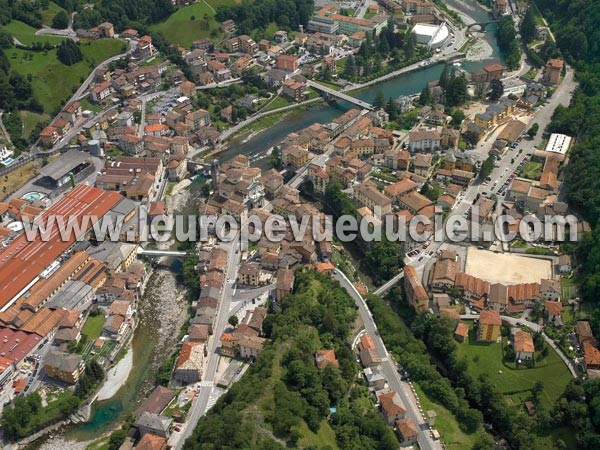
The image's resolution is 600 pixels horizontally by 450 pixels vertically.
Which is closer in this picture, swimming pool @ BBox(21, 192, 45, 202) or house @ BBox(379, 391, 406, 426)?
house @ BBox(379, 391, 406, 426)

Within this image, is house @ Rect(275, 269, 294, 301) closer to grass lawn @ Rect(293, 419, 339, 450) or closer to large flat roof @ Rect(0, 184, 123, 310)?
grass lawn @ Rect(293, 419, 339, 450)

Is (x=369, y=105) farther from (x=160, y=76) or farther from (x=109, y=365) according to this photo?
(x=109, y=365)

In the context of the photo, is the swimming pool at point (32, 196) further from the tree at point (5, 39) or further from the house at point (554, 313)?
the house at point (554, 313)

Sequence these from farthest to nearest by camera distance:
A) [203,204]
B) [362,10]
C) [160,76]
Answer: [362,10]
[160,76]
[203,204]

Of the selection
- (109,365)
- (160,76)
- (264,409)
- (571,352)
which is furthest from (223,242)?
(160,76)

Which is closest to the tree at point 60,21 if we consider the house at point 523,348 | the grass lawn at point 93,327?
the grass lawn at point 93,327

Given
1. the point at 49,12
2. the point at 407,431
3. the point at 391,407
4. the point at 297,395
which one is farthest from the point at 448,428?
the point at 49,12

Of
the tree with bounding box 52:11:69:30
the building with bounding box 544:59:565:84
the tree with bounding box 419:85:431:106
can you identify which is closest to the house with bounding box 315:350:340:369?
the tree with bounding box 419:85:431:106
